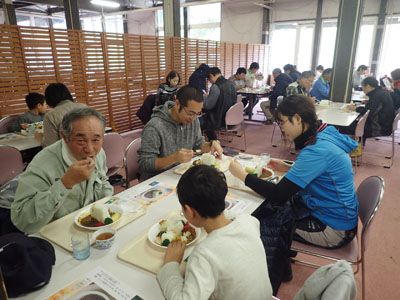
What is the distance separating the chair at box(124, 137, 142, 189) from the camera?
2416mm

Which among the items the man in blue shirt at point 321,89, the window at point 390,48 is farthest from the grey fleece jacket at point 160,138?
the window at point 390,48

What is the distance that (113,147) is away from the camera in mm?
2980

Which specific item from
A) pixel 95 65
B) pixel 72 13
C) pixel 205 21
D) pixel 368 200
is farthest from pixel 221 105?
pixel 205 21

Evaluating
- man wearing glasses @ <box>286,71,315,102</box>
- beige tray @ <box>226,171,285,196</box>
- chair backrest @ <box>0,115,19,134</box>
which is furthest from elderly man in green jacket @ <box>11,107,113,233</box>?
man wearing glasses @ <box>286,71,315,102</box>

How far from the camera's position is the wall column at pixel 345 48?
5.18 m

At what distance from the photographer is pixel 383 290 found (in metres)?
2.05

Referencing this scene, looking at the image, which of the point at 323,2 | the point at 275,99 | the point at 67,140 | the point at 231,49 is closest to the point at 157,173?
the point at 67,140

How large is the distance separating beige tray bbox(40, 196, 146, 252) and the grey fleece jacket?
727mm

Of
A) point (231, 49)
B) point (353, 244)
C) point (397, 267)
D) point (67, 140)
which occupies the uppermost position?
point (231, 49)

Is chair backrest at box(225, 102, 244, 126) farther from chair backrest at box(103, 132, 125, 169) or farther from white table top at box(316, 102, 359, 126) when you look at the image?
chair backrest at box(103, 132, 125, 169)

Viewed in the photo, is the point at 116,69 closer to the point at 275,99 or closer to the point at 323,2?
the point at 275,99

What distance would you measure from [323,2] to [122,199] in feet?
36.1

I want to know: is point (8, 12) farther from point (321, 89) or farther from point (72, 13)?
point (321, 89)

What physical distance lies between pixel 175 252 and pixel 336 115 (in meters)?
4.11
